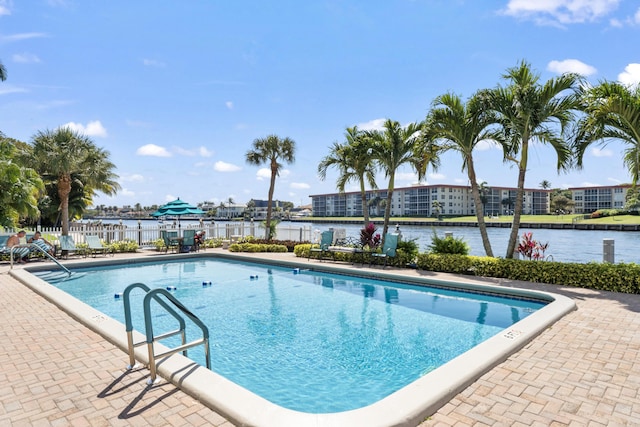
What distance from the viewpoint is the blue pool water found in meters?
4.68

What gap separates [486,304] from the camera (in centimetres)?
816

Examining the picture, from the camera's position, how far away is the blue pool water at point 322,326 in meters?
4.68

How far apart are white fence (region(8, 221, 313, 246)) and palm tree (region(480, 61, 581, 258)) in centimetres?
1002

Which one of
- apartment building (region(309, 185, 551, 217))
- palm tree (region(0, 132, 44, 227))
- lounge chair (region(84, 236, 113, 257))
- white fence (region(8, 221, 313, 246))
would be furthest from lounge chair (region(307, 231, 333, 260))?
apartment building (region(309, 185, 551, 217))

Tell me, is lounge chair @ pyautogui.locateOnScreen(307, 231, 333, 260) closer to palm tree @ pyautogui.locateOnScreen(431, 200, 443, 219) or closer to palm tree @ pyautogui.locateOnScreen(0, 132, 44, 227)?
Result: palm tree @ pyautogui.locateOnScreen(0, 132, 44, 227)

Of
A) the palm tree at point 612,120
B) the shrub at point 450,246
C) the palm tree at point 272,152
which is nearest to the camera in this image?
the palm tree at point 612,120

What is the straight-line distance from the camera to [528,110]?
31.6ft

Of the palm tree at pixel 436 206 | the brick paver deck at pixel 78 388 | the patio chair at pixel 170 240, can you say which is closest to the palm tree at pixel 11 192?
the patio chair at pixel 170 240

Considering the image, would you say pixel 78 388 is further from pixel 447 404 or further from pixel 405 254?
pixel 405 254

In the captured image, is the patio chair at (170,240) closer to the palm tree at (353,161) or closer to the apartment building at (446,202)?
the palm tree at (353,161)

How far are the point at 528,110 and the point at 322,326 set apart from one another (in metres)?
7.67

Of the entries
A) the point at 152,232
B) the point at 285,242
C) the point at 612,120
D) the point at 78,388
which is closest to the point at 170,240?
the point at 152,232

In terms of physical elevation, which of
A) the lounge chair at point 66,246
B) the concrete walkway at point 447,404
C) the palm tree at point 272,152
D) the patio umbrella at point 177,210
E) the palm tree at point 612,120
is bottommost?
the concrete walkway at point 447,404

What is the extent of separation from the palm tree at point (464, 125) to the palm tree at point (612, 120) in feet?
7.26
